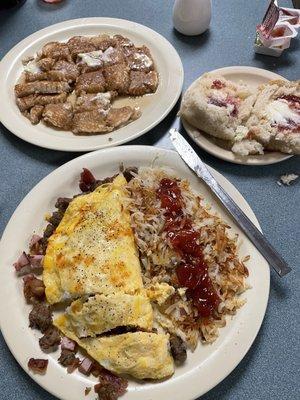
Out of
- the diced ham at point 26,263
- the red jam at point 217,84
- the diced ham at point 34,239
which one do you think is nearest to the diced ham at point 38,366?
the diced ham at point 26,263

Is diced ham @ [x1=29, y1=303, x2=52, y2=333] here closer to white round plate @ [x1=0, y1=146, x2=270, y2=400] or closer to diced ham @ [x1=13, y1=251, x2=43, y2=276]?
white round plate @ [x1=0, y1=146, x2=270, y2=400]

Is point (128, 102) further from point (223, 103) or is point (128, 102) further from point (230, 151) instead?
point (230, 151)

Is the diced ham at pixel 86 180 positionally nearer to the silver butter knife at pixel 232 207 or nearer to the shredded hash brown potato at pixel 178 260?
the shredded hash brown potato at pixel 178 260

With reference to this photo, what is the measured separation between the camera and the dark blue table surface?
1.57 m

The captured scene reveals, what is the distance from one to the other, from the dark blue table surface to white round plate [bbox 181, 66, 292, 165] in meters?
0.08

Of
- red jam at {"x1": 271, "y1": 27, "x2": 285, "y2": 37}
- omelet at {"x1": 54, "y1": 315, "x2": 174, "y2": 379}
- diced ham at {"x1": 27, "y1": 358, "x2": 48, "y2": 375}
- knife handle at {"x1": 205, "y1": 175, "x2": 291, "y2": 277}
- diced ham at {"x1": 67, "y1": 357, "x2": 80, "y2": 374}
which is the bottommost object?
diced ham at {"x1": 27, "y1": 358, "x2": 48, "y2": 375}

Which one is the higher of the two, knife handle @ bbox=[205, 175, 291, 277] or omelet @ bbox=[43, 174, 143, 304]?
knife handle @ bbox=[205, 175, 291, 277]

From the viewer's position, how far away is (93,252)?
1634 millimetres

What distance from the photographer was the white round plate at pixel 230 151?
202cm

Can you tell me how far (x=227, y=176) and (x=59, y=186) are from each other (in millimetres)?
815

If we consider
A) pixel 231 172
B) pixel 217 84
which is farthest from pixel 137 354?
pixel 217 84

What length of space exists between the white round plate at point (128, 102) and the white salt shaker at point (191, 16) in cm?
19

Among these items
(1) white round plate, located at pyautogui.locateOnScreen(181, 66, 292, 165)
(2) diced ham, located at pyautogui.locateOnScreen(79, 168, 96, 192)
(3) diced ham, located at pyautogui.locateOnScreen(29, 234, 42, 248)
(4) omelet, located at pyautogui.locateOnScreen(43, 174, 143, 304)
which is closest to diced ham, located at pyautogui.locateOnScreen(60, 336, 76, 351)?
(4) omelet, located at pyautogui.locateOnScreen(43, 174, 143, 304)

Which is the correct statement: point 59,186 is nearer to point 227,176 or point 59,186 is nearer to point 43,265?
point 43,265
